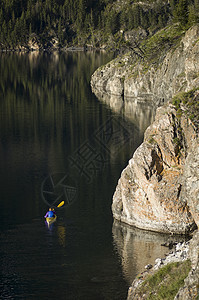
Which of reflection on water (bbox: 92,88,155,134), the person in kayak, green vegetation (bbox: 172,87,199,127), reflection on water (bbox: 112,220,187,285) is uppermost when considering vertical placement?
green vegetation (bbox: 172,87,199,127)

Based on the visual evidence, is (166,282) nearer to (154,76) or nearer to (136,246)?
(136,246)

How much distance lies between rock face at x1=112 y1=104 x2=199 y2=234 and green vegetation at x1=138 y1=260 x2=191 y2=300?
1688cm

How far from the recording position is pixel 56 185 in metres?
74.1

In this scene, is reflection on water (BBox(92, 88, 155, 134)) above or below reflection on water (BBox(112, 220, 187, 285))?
above

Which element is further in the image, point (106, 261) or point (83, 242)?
point (83, 242)

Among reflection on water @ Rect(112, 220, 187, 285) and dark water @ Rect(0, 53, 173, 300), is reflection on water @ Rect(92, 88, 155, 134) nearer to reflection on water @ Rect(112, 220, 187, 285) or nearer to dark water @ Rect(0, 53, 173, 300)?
dark water @ Rect(0, 53, 173, 300)

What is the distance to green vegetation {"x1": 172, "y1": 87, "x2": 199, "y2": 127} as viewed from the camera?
183ft

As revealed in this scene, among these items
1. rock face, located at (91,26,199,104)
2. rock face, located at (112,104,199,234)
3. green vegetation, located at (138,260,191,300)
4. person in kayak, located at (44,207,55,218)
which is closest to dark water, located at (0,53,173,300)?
person in kayak, located at (44,207,55,218)

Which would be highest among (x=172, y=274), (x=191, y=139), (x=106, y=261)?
(x=191, y=139)

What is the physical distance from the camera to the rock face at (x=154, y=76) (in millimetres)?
117562

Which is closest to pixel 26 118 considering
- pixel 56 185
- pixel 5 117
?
pixel 5 117

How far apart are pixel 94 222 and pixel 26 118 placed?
209 feet

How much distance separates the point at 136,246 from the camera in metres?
54.7

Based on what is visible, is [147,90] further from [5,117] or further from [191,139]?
[191,139]
